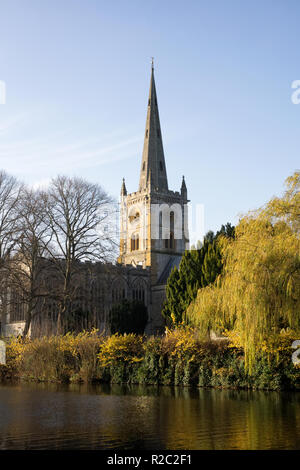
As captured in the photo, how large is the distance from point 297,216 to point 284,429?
793 centimetres

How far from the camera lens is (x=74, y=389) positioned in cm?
1989

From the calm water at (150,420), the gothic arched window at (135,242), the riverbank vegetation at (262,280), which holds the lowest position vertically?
the calm water at (150,420)

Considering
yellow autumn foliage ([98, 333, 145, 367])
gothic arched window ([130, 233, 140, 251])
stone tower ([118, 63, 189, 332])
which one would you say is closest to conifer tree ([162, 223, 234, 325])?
yellow autumn foliage ([98, 333, 145, 367])

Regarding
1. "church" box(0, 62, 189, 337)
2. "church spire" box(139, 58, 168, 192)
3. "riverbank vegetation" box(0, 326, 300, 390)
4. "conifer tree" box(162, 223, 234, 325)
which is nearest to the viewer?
"riverbank vegetation" box(0, 326, 300, 390)

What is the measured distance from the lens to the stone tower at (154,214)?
69938 mm

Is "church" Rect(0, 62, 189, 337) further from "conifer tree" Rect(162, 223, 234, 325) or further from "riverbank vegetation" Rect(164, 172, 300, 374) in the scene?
"riverbank vegetation" Rect(164, 172, 300, 374)

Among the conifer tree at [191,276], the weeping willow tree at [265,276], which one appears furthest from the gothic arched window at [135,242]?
the weeping willow tree at [265,276]

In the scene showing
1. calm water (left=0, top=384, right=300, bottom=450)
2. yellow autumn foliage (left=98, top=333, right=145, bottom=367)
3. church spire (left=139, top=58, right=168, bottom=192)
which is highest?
church spire (left=139, top=58, right=168, bottom=192)

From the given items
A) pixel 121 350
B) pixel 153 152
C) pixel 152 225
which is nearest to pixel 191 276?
pixel 121 350

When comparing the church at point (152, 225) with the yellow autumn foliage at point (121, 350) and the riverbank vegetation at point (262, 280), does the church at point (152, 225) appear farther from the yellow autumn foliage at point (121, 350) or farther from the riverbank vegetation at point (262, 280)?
the riverbank vegetation at point (262, 280)

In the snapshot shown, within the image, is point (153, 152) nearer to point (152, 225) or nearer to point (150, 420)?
point (152, 225)

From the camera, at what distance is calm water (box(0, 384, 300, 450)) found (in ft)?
30.0
